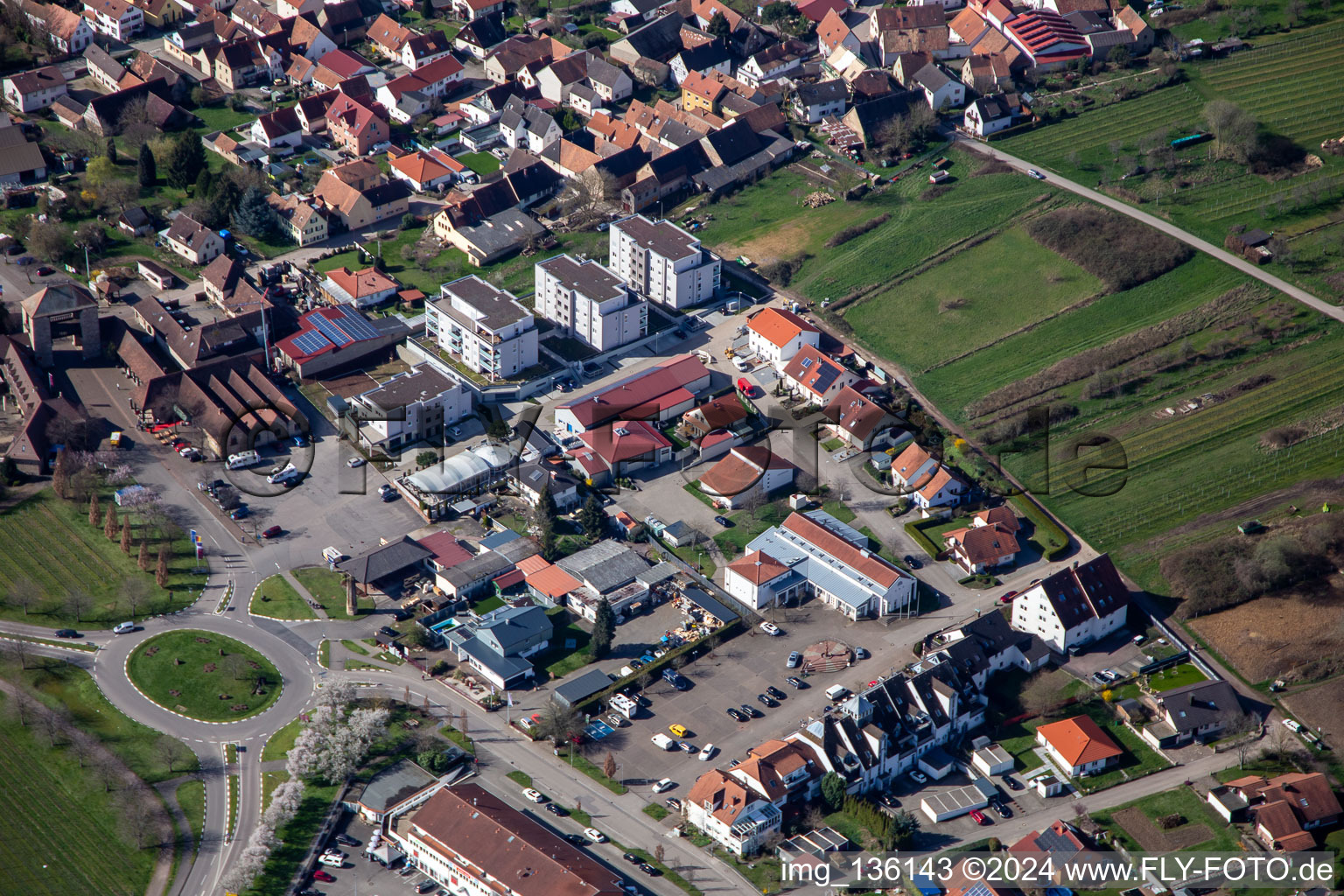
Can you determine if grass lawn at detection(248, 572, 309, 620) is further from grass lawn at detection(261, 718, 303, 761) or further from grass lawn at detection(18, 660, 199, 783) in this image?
grass lawn at detection(18, 660, 199, 783)

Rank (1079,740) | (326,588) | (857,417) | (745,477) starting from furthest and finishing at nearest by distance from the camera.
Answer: (857,417) → (745,477) → (326,588) → (1079,740)

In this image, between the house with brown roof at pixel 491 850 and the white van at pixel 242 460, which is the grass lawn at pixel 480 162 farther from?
the house with brown roof at pixel 491 850

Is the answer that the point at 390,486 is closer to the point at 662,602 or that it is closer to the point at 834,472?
the point at 662,602

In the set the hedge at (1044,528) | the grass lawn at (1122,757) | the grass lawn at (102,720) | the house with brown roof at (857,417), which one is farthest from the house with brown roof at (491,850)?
the house with brown roof at (857,417)

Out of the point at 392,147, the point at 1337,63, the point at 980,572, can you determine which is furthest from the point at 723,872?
the point at 1337,63

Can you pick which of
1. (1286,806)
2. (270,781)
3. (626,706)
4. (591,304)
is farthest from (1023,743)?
(591,304)

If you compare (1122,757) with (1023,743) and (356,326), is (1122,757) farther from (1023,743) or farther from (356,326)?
(356,326)
